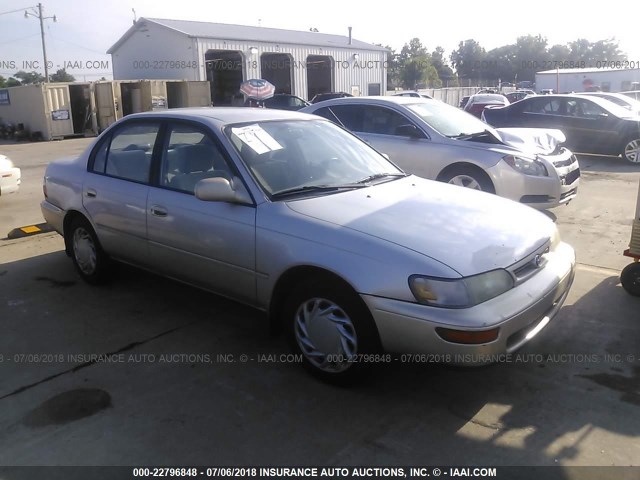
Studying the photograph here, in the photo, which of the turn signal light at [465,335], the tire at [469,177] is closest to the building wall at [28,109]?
the tire at [469,177]

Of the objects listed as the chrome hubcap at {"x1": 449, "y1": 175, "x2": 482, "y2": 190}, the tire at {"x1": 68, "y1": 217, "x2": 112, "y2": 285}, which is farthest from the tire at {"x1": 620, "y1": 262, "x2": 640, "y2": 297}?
the tire at {"x1": 68, "y1": 217, "x2": 112, "y2": 285}

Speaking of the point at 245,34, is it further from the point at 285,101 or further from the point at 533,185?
the point at 533,185

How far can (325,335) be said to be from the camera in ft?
10.8

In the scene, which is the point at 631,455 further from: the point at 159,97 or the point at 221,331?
the point at 159,97

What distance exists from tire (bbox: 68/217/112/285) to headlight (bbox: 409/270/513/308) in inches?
122

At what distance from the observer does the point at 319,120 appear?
15.3 feet

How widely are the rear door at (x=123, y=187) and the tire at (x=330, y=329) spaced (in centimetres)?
158

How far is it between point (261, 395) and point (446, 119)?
524cm

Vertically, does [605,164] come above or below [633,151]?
below

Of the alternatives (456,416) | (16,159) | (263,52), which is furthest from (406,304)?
(263,52)

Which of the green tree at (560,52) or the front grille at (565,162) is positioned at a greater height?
the green tree at (560,52)

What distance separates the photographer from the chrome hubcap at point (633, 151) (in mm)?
12086

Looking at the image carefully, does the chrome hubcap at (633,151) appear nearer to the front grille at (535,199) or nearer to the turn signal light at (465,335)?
the front grille at (535,199)

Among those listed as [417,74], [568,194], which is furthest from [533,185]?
[417,74]
